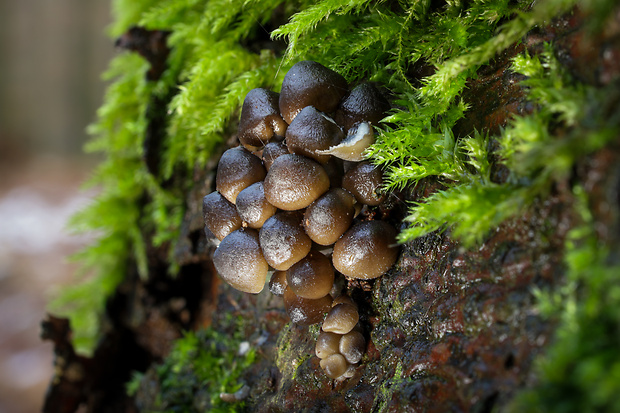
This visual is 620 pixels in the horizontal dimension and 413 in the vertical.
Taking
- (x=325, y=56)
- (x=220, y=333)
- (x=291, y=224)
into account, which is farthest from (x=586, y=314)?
(x=220, y=333)

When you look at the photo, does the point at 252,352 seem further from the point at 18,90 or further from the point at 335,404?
the point at 18,90

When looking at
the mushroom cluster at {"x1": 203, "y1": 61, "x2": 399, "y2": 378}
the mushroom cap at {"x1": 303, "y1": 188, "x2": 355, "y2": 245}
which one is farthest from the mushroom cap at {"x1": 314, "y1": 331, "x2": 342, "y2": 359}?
the mushroom cap at {"x1": 303, "y1": 188, "x2": 355, "y2": 245}

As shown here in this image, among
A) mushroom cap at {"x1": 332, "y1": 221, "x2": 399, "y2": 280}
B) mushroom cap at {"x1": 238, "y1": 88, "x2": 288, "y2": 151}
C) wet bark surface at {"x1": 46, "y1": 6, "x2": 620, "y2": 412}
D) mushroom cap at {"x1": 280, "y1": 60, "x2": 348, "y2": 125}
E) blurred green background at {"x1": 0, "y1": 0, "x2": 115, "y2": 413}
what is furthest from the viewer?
blurred green background at {"x1": 0, "y1": 0, "x2": 115, "y2": 413}

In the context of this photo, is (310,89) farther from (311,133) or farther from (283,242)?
(283,242)

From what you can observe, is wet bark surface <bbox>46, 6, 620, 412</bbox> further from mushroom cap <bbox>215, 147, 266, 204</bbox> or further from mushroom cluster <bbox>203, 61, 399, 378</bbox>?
mushroom cap <bbox>215, 147, 266, 204</bbox>

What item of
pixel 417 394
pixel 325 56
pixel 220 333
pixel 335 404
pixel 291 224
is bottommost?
pixel 220 333

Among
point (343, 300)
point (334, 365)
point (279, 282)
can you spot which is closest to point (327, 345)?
point (334, 365)
